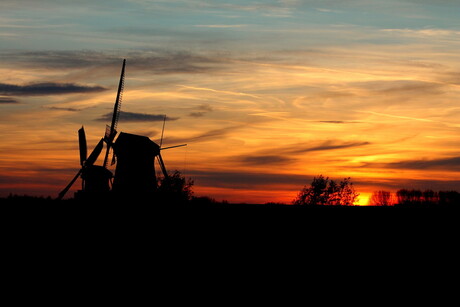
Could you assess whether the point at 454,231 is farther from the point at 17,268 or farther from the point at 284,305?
the point at 17,268

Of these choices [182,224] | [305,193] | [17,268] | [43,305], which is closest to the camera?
[43,305]

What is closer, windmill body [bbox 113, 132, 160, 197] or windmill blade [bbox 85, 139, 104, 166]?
windmill body [bbox 113, 132, 160, 197]

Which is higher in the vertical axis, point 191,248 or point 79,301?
point 191,248

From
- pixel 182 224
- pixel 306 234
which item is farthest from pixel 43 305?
pixel 306 234

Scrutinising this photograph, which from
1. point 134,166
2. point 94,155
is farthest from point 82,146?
point 134,166

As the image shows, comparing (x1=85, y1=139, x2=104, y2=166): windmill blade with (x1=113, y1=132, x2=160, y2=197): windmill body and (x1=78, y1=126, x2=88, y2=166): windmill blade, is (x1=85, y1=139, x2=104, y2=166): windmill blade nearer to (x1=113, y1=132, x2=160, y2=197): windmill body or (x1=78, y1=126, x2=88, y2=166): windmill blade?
(x1=78, y1=126, x2=88, y2=166): windmill blade

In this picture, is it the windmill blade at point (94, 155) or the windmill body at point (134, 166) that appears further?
the windmill blade at point (94, 155)

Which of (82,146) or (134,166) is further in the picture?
(82,146)

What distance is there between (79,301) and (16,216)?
16127 mm

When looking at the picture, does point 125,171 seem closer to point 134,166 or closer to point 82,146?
point 134,166

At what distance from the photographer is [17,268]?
102 feet

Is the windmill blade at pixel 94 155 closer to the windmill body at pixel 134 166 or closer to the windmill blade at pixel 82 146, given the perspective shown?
the windmill blade at pixel 82 146

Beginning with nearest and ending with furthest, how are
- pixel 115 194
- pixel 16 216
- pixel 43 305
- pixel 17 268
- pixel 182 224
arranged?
pixel 43 305 < pixel 17 268 < pixel 182 224 < pixel 16 216 < pixel 115 194

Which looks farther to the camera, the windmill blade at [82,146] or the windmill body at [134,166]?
the windmill blade at [82,146]
